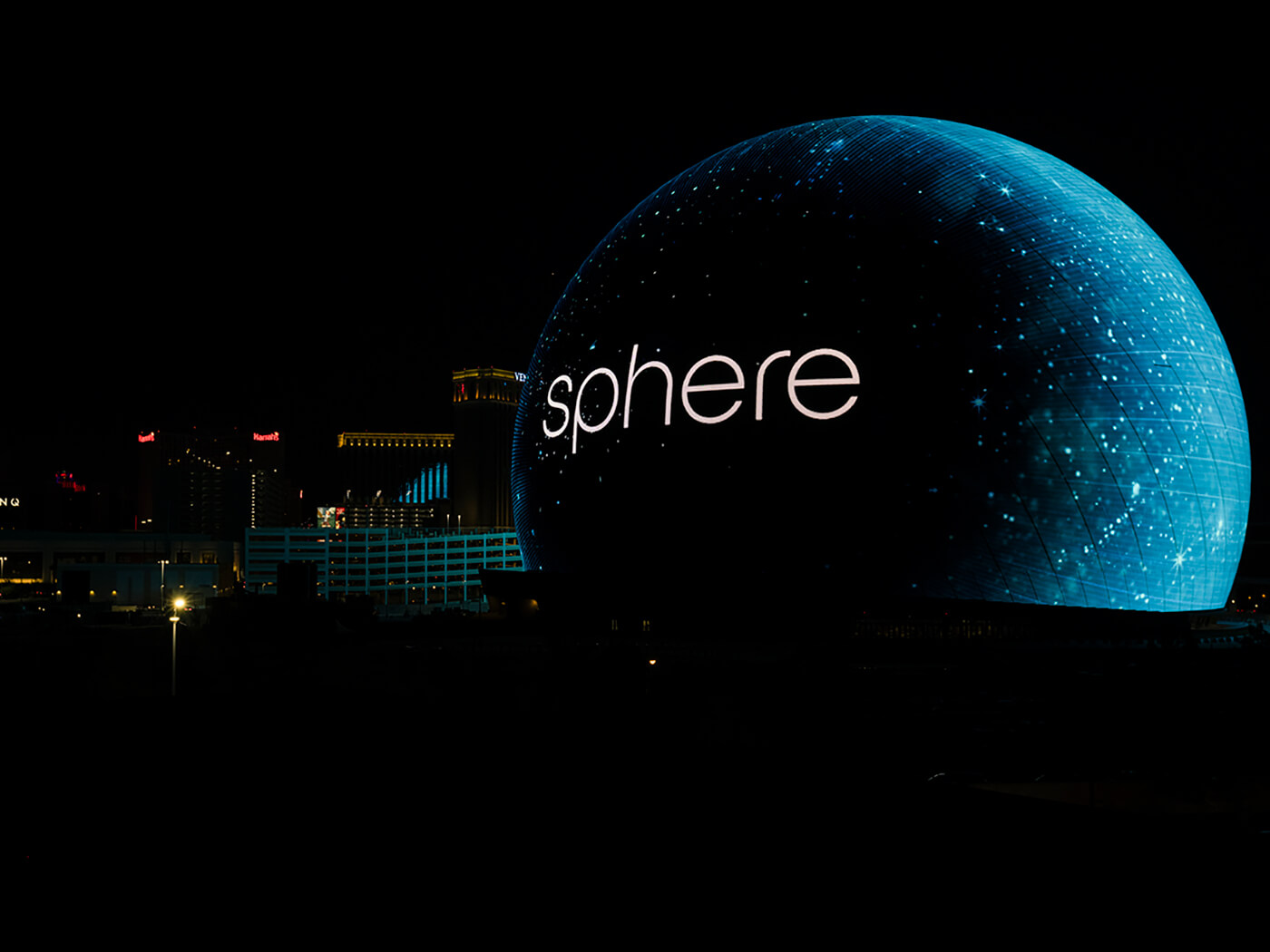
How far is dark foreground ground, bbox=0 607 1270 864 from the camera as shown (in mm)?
5988

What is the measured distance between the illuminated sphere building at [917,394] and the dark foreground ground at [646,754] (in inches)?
84.4

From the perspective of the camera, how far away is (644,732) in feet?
30.6

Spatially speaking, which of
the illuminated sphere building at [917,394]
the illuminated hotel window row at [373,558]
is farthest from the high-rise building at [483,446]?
the illuminated sphere building at [917,394]

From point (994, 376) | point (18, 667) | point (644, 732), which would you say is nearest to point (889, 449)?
point (994, 376)

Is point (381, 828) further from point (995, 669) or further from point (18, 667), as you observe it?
point (18, 667)

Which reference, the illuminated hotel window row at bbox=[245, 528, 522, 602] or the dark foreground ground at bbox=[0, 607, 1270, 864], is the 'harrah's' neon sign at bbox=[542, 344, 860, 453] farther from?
the illuminated hotel window row at bbox=[245, 528, 522, 602]

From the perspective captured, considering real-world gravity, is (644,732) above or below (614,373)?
below

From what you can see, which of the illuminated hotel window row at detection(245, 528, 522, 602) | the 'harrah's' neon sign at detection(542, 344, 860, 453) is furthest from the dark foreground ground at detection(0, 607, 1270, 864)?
the illuminated hotel window row at detection(245, 528, 522, 602)

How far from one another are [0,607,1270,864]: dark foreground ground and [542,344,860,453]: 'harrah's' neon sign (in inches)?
191

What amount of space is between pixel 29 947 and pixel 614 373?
652 inches

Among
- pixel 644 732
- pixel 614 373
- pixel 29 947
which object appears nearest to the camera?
pixel 29 947

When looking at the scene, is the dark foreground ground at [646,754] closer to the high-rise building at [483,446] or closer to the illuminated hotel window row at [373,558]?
the illuminated hotel window row at [373,558]

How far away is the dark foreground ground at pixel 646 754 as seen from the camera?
5988 mm

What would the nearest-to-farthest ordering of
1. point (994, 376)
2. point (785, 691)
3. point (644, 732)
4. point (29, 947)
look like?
point (29, 947) < point (644, 732) < point (785, 691) < point (994, 376)
